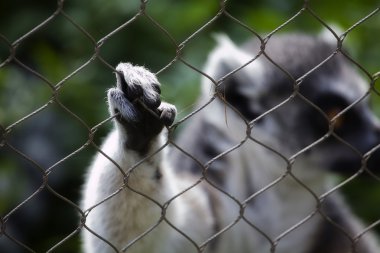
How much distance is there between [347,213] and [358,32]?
2150mm

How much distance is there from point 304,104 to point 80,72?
2025 mm

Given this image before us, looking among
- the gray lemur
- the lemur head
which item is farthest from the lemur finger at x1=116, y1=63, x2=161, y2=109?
the lemur head

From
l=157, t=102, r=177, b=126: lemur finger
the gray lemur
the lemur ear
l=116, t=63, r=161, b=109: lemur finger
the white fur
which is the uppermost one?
l=116, t=63, r=161, b=109: lemur finger

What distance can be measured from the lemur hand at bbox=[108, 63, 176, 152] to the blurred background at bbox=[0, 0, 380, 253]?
2238mm

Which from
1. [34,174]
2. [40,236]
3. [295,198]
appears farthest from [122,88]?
[40,236]

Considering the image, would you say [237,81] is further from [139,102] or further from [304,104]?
[139,102]

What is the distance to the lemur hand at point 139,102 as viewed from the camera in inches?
99.6

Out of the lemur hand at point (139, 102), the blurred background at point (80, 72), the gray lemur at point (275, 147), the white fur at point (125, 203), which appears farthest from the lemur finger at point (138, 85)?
the blurred background at point (80, 72)

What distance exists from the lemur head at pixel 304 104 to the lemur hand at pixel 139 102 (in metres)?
1.39

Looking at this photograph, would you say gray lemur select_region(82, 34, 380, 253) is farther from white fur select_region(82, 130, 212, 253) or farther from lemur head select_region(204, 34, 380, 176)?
white fur select_region(82, 130, 212, 253)

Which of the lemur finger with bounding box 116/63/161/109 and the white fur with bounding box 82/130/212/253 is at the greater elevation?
the lemur finger with bounding box 116/63/161/109

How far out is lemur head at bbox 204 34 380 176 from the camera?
401cm

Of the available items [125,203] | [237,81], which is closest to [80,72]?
[237,81]

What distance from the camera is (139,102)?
8.35 ft
